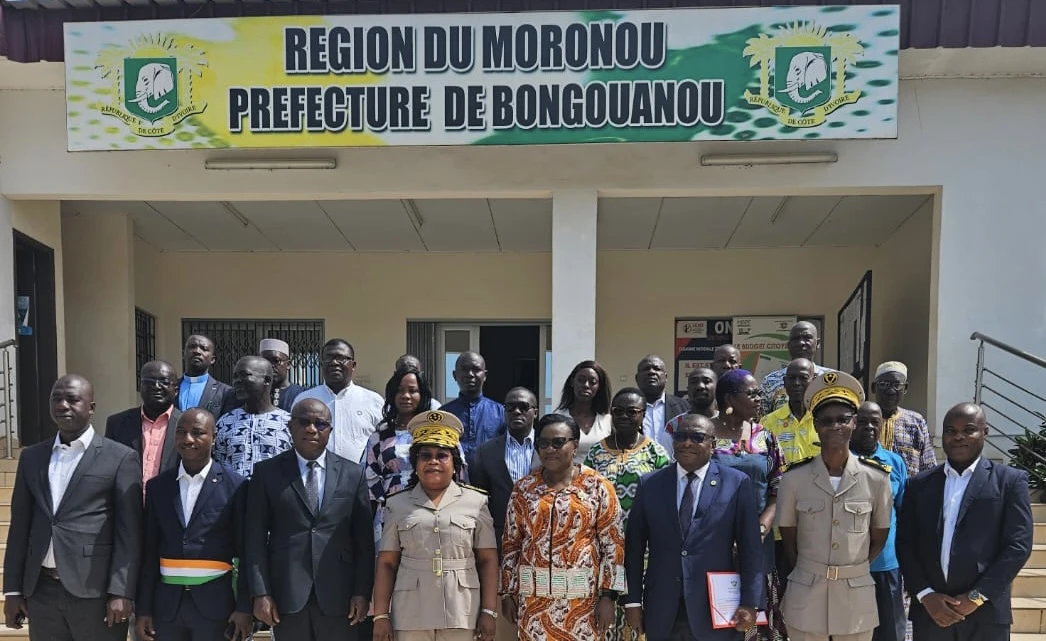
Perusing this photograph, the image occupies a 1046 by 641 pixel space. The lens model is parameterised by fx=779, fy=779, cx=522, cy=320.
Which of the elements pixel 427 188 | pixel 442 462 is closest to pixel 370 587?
pixel 442 462

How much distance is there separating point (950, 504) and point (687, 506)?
118cm

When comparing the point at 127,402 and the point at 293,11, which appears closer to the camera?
the point at 293,11

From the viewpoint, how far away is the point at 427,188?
6.56 meters

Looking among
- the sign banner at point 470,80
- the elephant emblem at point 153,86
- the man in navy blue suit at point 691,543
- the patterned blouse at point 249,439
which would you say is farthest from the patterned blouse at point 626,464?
the elephant emblem at point 153,86

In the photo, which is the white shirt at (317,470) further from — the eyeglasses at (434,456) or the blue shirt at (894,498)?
the blue shirt at (894,498)

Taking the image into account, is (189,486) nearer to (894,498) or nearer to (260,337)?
(894,498)

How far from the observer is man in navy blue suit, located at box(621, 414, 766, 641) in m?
3.12

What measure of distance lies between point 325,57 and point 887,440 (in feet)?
15.3

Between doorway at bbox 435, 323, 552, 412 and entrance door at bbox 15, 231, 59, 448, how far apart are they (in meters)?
4.28

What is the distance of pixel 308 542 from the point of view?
326 cm

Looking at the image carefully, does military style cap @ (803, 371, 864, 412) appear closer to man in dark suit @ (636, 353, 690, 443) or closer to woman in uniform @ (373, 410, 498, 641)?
man in dark suit @ (636, 353, 690, 443)

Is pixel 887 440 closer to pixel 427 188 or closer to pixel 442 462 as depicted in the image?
pixel 442 462

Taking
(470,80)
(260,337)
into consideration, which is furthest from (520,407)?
(260,337)

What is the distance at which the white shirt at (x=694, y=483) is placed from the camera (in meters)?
3.22
